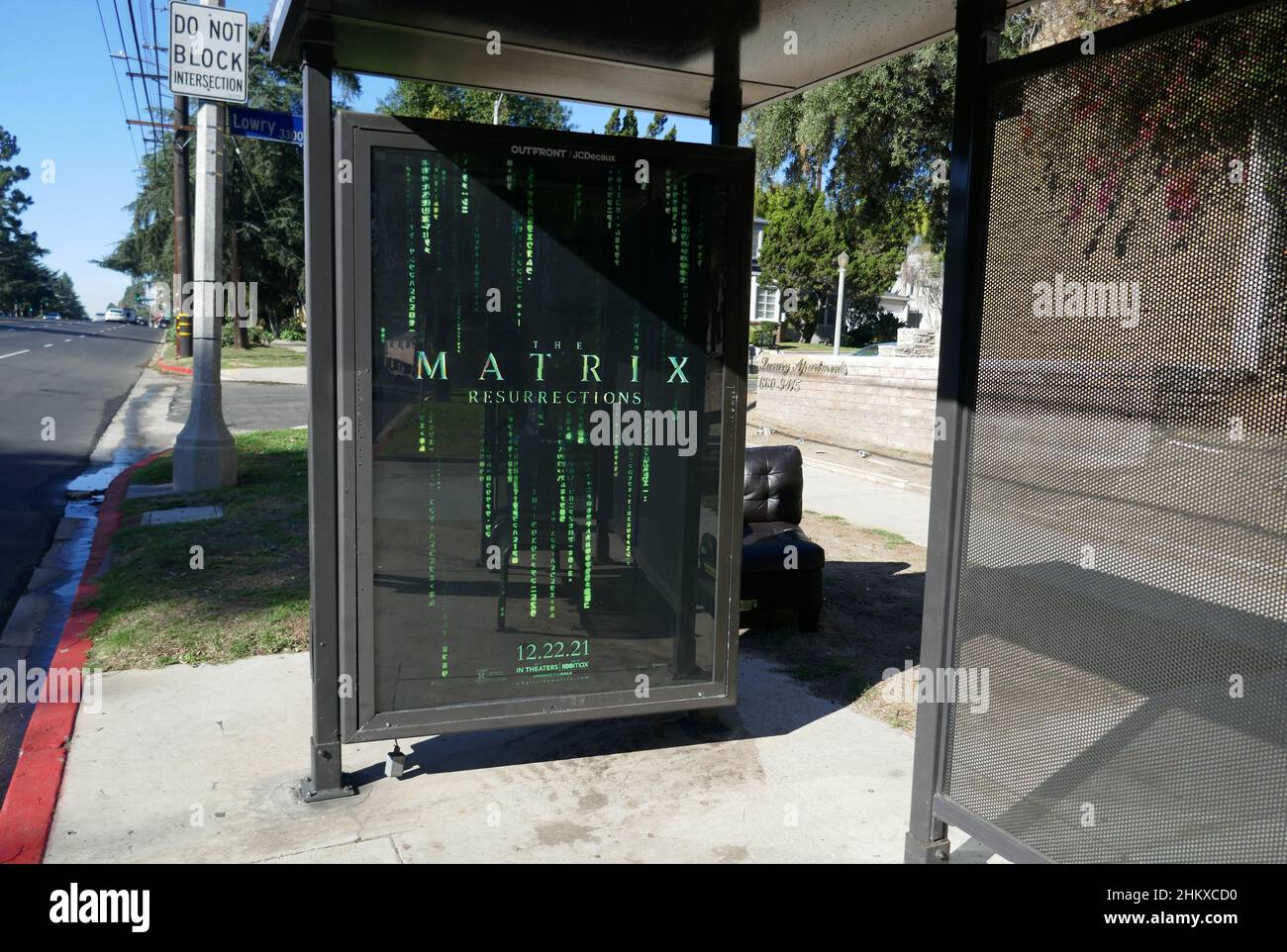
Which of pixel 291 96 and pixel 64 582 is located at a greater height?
pixel 291 96

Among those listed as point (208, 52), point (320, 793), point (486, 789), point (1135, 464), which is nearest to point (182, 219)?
point (208, 52)

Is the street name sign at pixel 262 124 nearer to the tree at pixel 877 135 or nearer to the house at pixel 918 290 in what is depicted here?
the tree at pixel 877 135

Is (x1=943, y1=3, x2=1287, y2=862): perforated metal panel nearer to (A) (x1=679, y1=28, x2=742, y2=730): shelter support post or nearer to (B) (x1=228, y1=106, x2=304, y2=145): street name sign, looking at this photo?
(A) (x1=679, y1=28, x2=742, y2=730): shelter support post

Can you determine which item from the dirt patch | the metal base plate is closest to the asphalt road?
the metal base plate

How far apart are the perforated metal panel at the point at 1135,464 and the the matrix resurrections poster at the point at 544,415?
4.79 feet

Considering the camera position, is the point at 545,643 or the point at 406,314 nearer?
the point at 406,314

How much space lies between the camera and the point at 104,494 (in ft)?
34.4

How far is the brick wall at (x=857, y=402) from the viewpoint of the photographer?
48.7ft

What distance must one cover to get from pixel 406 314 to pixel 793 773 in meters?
2.64

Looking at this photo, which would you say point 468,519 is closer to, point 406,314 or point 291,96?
point 406,314

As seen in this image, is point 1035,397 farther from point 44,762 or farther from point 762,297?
point 762,297

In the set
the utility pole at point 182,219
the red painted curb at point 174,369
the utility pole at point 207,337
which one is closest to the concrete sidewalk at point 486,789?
the utility pole at point 207,337

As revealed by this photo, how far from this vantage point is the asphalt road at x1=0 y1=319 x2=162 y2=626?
8648 millimetres
